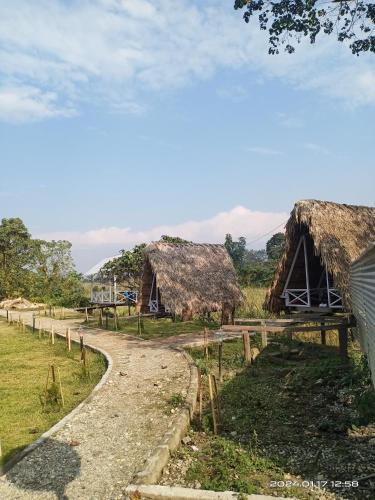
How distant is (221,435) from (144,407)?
5.62ft

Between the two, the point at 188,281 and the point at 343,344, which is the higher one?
the point at 188,281

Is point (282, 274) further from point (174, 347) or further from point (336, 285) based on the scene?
point (174, 347)

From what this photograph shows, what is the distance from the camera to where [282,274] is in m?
13.2

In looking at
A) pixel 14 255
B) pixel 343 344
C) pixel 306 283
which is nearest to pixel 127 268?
pixel 14 255

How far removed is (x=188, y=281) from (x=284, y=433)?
11241mm

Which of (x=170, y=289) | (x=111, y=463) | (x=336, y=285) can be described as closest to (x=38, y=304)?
(x=170, y=289)

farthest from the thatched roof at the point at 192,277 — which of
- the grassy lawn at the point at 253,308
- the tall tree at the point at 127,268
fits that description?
the tall tree at the point at 127,268

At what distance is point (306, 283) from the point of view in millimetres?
13352

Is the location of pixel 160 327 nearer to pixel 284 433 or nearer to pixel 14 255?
pixel 284 433

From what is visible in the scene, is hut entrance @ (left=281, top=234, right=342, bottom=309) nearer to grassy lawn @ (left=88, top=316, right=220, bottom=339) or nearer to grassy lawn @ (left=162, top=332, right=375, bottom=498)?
grassy lawn @ (left=162, top=332, right=375, bottom=498)

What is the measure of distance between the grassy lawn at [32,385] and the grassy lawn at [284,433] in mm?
2688

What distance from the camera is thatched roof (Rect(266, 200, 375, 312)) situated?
1092cm

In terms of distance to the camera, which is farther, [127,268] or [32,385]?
[127,268]

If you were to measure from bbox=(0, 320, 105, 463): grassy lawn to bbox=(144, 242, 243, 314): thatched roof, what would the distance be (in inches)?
171
